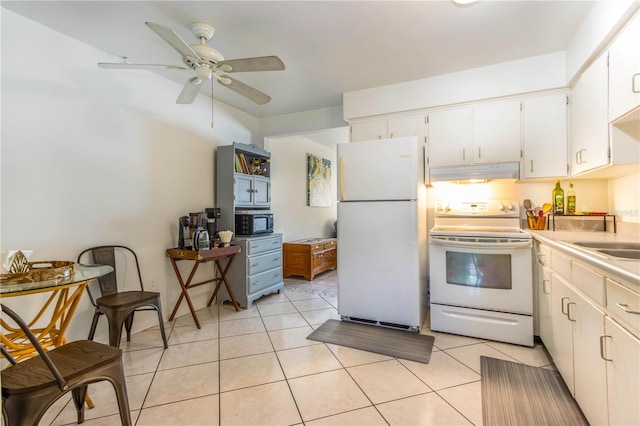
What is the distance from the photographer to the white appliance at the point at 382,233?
271cm

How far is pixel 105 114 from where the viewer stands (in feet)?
8.50

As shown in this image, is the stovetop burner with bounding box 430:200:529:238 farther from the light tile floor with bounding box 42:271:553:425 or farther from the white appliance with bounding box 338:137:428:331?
the light tile floor with bounding box 42:271:553:425

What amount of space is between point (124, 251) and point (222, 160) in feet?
4.89

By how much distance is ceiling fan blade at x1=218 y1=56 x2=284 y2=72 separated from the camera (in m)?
1.99

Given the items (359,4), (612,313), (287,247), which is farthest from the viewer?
(287,247)

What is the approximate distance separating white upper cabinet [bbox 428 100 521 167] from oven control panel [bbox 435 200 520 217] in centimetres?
41

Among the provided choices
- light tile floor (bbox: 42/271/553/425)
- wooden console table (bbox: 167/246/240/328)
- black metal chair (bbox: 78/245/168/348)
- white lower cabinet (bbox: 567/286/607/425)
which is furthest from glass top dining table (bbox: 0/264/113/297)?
white lower cabinet (bbox: 567/286/607/425)

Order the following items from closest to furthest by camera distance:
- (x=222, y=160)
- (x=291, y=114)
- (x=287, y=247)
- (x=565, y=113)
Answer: (x=565, y=113), (x=222, y=160), (x=291, y=114), (x=287, y=247)

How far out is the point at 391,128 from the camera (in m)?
3.30

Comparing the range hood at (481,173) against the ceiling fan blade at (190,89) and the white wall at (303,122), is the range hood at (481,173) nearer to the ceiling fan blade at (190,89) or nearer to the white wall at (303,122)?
the white wall at (303,122)

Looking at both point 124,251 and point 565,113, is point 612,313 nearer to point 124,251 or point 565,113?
point 565,113

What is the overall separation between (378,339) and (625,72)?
2.42 metres

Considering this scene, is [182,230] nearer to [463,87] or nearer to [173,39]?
[173,39]

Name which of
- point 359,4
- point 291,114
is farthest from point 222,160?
point 359,4
